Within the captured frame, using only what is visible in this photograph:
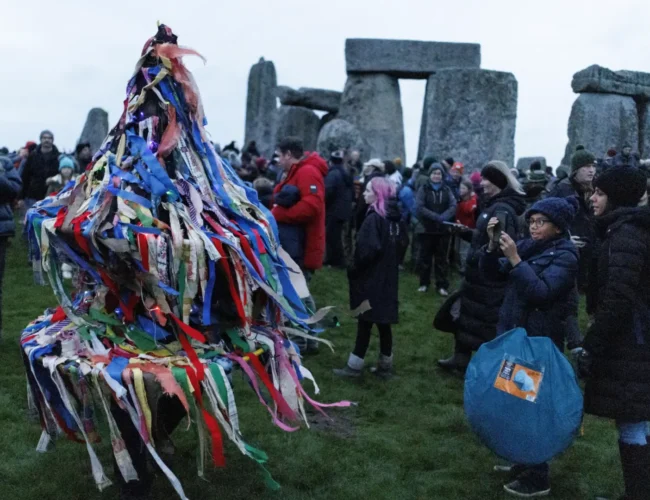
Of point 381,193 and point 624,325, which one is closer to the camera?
point 624,325

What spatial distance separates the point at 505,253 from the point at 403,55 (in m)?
14.9

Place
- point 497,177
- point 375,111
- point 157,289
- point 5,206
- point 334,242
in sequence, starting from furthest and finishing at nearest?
point 375,111 < point 334,242 < point 5,206 < point 497,177 < point 157,289

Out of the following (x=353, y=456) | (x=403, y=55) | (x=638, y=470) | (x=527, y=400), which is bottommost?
(x=353, y=456)

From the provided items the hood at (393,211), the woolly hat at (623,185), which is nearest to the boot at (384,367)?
the hood at (393,211)

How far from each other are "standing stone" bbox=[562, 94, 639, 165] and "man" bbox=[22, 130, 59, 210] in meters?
8.96

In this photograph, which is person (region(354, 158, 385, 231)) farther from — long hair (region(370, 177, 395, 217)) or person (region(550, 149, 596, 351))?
person (region(550, 149, 596, 351))

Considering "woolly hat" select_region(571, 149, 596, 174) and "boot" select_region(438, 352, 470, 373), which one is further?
"woolly hat" select_region(571, 149, 596, 174)

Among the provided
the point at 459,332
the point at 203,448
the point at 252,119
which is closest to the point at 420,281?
the point at 459,332

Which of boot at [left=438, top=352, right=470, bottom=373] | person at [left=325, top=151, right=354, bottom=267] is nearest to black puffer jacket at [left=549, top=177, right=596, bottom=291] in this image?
boot at [left=438, top=352, right=470, bottom=373]

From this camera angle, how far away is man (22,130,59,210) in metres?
11.2

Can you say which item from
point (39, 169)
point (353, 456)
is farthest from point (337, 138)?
point (353, 456)

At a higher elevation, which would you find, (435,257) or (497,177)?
(497,177)

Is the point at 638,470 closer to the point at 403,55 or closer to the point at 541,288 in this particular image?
the point at 541,288

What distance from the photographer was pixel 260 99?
86.4 ft
